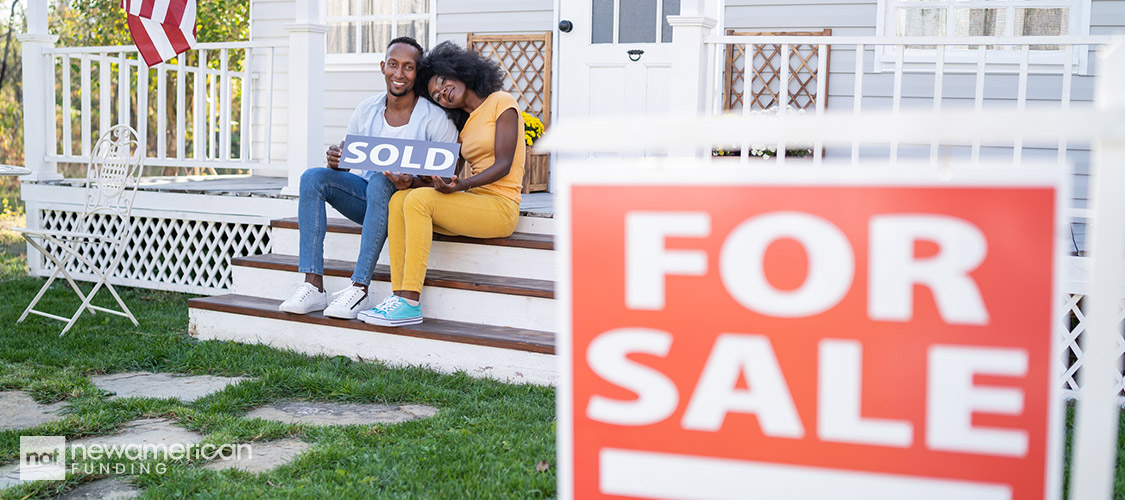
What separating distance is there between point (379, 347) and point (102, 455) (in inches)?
52.7

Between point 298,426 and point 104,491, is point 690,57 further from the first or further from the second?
point 104,491

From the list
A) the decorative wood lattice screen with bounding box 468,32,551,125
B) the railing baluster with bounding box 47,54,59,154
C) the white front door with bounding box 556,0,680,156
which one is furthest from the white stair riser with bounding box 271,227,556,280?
the railing baluster with bounding box 47,54,59,154

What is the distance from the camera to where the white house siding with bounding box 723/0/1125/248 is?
5027 mm

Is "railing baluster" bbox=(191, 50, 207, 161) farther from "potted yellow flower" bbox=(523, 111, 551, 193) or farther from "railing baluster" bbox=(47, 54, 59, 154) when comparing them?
"potted yellow flower" bbox=(523, 111, 551, 193)

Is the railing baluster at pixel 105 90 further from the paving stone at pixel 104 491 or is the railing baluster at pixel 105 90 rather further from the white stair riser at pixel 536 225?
the paving stone at pixel 104 491

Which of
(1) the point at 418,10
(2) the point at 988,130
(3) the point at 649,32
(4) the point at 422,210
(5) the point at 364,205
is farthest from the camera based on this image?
(1) the point at 418,10

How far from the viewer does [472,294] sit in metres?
4.07

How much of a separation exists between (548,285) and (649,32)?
254cm

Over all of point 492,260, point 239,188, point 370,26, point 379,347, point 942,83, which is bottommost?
point 379,347

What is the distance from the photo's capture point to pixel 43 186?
6.11 metres

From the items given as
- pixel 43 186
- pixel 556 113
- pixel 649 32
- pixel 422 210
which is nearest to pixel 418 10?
pixel 556 113

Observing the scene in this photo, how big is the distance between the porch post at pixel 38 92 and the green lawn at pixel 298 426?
1597 millimetres

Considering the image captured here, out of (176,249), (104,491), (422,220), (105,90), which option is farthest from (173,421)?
(105,90)

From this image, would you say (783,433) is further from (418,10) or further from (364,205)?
(418,10)
